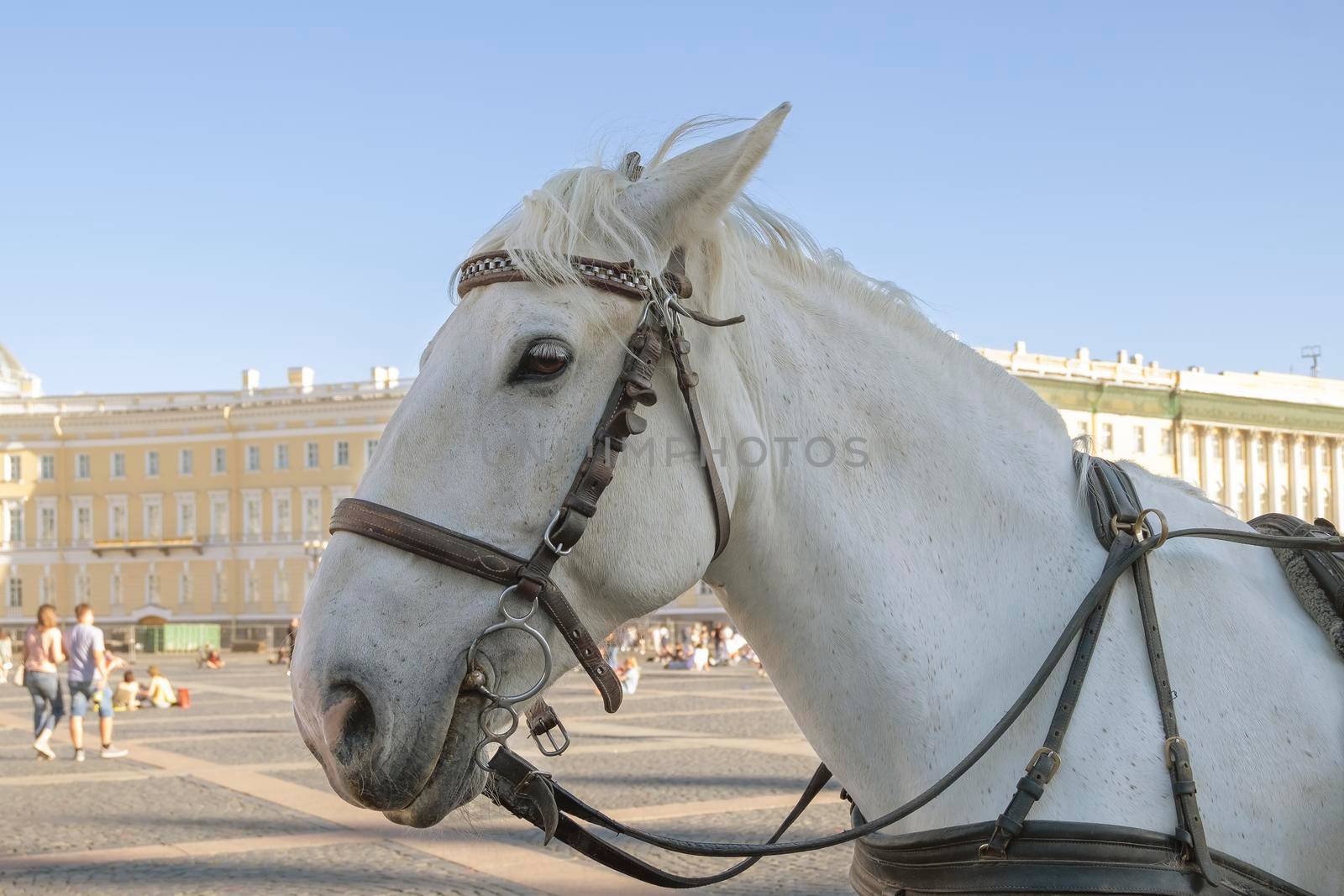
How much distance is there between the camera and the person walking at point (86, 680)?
13.2 m

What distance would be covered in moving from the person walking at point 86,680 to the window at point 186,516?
56.4 metres

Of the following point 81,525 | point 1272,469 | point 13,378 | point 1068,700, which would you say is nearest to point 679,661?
point 1068,700

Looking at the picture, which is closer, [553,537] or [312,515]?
[553,537]

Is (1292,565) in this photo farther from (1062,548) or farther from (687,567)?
(687,567)

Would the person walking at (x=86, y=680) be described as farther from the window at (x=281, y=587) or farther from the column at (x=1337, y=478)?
the column at (x=1337, y=478)

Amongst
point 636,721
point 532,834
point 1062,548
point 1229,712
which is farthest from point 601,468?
point 636,721

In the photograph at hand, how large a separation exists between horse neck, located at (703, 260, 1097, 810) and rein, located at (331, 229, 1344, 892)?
6 cm

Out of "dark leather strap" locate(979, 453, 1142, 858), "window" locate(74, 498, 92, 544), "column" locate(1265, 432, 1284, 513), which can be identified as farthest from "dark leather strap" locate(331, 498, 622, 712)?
"window" locate(74, 498, 92, 544)

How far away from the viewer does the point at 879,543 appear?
6.23 feet

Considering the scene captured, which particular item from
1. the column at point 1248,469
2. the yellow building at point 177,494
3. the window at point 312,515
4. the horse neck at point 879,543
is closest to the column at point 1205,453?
the column at point 1248,469

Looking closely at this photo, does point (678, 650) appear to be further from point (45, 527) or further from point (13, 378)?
point (13, 378)

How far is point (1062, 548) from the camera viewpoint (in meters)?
2.01

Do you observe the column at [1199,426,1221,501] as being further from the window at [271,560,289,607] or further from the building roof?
the building roof

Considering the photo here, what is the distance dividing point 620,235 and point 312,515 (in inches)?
2597
